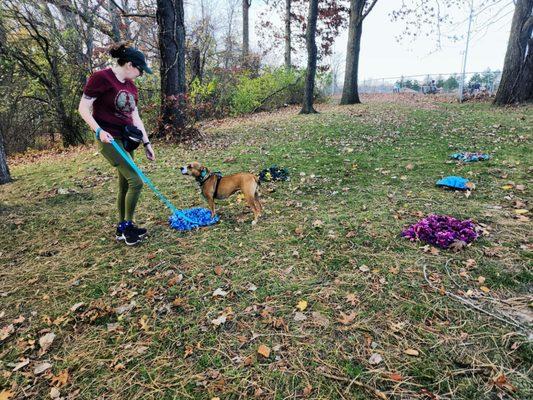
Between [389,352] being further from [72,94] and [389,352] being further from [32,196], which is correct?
[72,94]

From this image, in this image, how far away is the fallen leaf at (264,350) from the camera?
8.11 feet

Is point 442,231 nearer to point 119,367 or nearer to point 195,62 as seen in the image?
point 119,367

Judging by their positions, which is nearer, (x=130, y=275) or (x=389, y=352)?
Answer: (x=389, y=352)

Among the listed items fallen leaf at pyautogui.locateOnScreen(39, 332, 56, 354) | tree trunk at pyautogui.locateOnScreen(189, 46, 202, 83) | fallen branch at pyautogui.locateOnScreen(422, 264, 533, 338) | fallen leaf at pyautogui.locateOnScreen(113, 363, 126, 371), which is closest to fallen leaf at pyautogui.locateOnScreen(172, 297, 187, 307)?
fallen leaf at pyautogui.locateOnScreen(113, 363, 126, 371)

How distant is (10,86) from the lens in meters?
13.3

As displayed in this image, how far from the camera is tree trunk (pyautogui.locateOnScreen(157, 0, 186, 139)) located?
9.20m

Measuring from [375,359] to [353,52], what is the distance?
54.9 ft

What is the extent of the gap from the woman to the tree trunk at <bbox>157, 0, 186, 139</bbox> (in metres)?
6.00

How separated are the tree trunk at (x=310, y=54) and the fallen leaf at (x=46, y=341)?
12.7 m

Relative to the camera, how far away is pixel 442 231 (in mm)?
3754

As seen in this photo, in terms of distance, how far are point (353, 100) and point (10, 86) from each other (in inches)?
587

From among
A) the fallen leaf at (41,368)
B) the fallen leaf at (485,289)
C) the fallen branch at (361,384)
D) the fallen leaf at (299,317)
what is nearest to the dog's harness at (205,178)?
the fallen leaf at (299,317)

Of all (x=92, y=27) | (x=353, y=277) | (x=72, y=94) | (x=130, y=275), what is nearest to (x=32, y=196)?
(x=130, y=275)

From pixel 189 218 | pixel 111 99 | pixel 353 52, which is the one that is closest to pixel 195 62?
pixel 353 52
